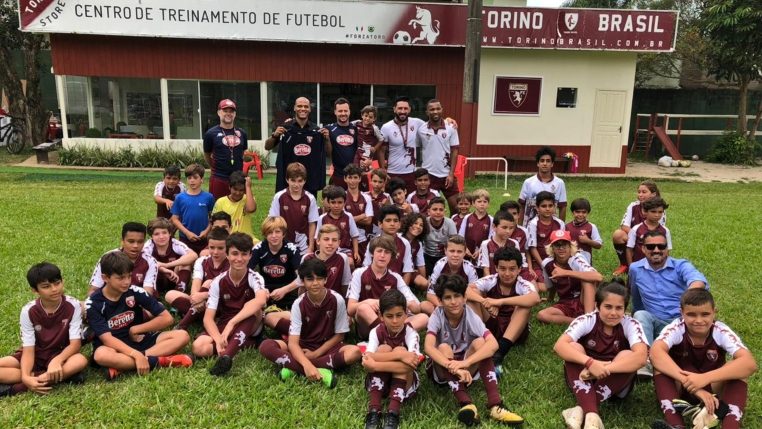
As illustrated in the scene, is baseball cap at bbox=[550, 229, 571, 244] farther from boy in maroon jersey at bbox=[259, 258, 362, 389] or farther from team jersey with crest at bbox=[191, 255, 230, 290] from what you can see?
team jersey with crest at bbox=[191, 255, 230, 290]

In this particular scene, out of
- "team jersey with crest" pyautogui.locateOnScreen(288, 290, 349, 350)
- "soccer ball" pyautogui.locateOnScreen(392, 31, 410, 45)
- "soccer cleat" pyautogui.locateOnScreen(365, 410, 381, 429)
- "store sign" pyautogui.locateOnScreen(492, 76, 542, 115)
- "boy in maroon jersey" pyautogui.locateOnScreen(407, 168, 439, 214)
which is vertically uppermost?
"soccer ball" pyautogui.locateOnScreen(392, 31, 410, 45)

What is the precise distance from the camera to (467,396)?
348 centimetres

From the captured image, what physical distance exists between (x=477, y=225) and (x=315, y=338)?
8.12ft

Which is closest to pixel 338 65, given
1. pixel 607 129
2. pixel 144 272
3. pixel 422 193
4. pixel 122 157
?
pixel 122 157

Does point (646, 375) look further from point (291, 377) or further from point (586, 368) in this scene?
point (291, 377)

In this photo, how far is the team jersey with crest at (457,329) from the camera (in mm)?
3693

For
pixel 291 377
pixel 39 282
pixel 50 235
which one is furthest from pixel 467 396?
A: pixel 50 235

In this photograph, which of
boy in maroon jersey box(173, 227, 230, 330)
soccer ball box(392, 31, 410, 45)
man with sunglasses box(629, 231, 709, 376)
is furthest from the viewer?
soccer ball box(392, 31, 410, 45)

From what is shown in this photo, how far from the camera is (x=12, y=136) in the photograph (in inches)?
→ 679

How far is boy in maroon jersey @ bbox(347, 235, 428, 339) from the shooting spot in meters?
4.36

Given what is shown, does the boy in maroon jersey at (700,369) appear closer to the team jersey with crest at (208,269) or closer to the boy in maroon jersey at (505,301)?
the boy in maroon jersey at (505,301)

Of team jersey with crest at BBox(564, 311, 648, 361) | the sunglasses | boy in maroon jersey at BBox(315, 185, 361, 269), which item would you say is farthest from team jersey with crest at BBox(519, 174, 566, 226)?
team jersey with crest at BBox(564, 311, 648, 361)

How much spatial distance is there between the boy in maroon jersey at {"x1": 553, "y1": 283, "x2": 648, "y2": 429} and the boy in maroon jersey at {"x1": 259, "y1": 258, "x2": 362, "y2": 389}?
147 centimetres

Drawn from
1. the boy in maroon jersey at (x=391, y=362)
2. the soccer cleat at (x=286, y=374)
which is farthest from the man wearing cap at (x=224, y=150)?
the boy in maroon jersey at (x=391, y=362)
